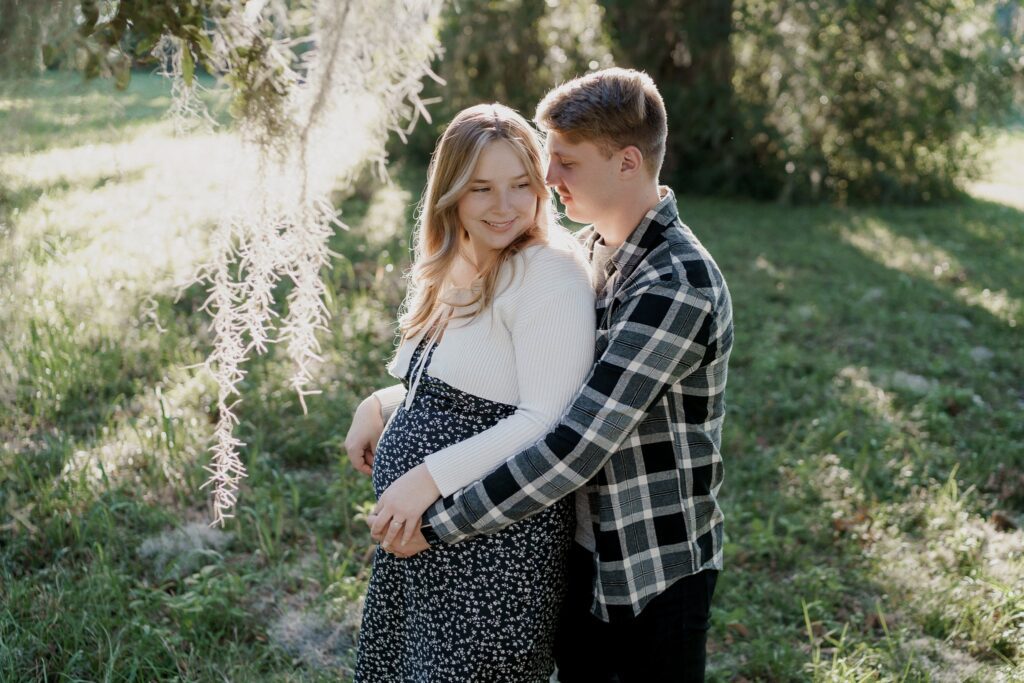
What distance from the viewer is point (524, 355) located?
2.05 m

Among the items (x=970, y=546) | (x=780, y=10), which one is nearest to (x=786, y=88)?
(x=780, y=10)

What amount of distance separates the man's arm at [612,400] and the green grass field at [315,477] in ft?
4.40

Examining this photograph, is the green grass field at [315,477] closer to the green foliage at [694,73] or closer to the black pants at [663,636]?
the black pants at [663,636]

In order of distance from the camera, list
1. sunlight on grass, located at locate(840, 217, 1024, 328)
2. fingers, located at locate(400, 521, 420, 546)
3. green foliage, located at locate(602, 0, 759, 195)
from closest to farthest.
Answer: fingers, located at locate(400, 521, 420, 546)
sunlight on grass, located at locate(840, 217, 1024, 328)
green foliage, located at locate(602, 0, 759, 195)

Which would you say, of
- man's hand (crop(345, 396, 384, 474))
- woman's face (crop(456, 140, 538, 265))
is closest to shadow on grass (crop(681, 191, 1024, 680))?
man's hand (crop(345, 396, 384, 474))

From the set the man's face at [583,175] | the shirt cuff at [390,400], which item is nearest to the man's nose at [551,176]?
the man's face at [583,175]

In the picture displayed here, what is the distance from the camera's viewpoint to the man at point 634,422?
197cm

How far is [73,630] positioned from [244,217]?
4.73 feet

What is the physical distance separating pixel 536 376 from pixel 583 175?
18.8 inches

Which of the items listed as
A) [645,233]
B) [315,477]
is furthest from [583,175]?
[315,477]

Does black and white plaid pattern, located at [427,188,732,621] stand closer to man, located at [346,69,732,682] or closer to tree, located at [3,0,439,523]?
man, located at [346,69,732,682]

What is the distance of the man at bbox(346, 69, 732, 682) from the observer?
1.97 m

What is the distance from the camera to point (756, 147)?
11.8 meters

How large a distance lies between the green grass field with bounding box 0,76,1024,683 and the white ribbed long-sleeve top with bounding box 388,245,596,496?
1.14 m
